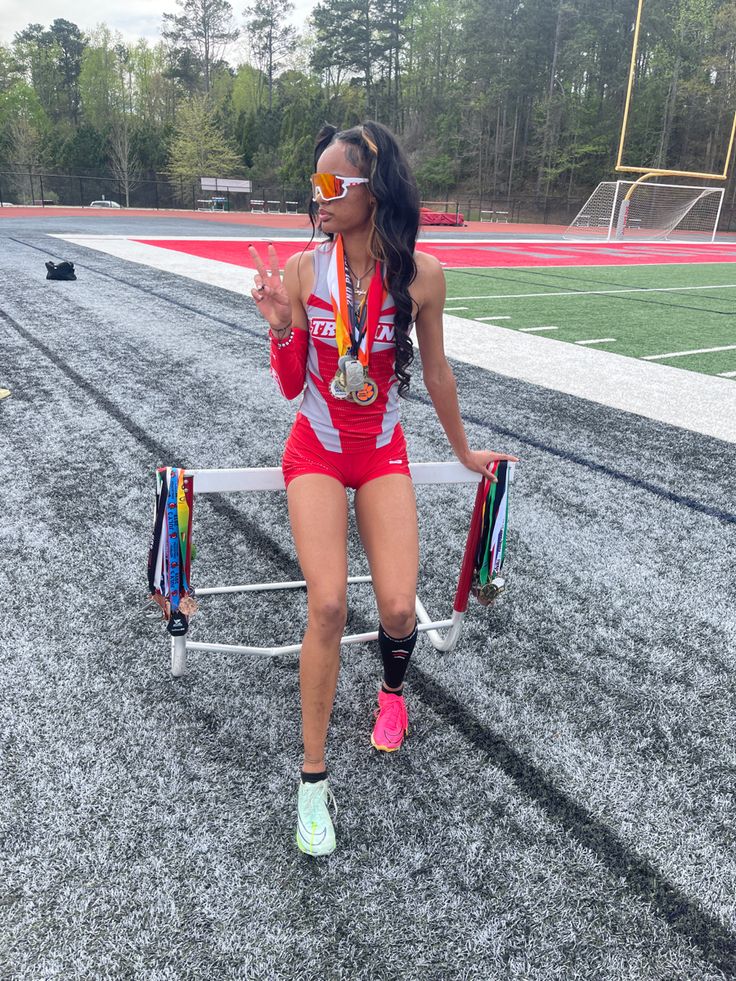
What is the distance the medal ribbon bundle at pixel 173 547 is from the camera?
2.23m

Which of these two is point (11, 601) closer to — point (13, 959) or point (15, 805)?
point (15, 805)

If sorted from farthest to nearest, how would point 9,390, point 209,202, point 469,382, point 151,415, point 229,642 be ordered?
point 209,202 → point 469,382 → point 9,390 → point 151,415 → point 229,642

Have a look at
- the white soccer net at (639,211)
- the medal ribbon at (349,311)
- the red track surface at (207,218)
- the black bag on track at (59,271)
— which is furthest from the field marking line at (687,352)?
the white soccer net at (639,211)

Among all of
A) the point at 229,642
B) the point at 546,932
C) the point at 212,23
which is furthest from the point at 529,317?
the point at 212,23

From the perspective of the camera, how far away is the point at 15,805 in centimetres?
199

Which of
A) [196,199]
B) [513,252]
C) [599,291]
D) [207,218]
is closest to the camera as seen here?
[599,291]

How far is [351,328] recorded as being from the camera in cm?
236

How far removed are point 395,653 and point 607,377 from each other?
5.28 m

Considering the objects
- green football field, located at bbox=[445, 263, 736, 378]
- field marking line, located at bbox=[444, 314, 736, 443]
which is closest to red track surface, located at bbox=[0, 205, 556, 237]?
green football field, located at bbox=[445, 263, 736, 378]

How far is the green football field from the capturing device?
838 centimetres

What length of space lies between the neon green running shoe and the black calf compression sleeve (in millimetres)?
401

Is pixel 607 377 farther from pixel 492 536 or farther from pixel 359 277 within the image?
pixel 359 277

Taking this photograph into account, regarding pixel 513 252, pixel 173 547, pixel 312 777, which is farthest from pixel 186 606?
pixel 513 252

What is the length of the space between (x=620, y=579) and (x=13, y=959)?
8.64 feet
